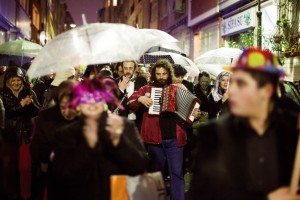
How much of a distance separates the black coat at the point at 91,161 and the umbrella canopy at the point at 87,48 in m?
1.01

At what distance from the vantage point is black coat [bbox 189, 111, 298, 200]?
9.62 feet

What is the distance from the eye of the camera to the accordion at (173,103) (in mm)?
7000

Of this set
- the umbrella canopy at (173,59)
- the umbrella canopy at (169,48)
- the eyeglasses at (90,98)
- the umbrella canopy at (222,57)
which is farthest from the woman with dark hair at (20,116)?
the umbrella canopy at (222,57)

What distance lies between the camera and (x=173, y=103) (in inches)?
278

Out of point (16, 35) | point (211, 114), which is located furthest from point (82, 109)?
point (16, 35)

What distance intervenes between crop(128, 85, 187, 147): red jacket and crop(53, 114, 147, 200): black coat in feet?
10.2

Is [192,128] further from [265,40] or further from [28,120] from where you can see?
[265,40]

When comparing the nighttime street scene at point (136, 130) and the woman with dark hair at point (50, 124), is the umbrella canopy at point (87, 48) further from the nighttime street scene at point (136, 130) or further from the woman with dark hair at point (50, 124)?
the woman with dark hair at point (50, 124)

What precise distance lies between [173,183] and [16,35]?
68.9ft

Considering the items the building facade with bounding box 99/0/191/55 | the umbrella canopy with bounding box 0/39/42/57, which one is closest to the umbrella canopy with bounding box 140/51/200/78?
the umbrella canopy with bounding box 0/39/42/57

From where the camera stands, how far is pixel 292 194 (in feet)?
9.94

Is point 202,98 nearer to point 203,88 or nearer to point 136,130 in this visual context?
point 203,88

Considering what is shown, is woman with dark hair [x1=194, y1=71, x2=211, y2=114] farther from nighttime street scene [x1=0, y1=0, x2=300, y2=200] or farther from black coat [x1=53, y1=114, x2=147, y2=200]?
black coat [x1=53, y1=114, x2=147, y2=200]

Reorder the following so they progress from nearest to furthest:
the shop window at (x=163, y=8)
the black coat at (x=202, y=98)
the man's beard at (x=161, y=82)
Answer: the man's beard at (x=161, y=82) → the black coat at (x=202, y=98) → the shop window at (x=163, y=8)
